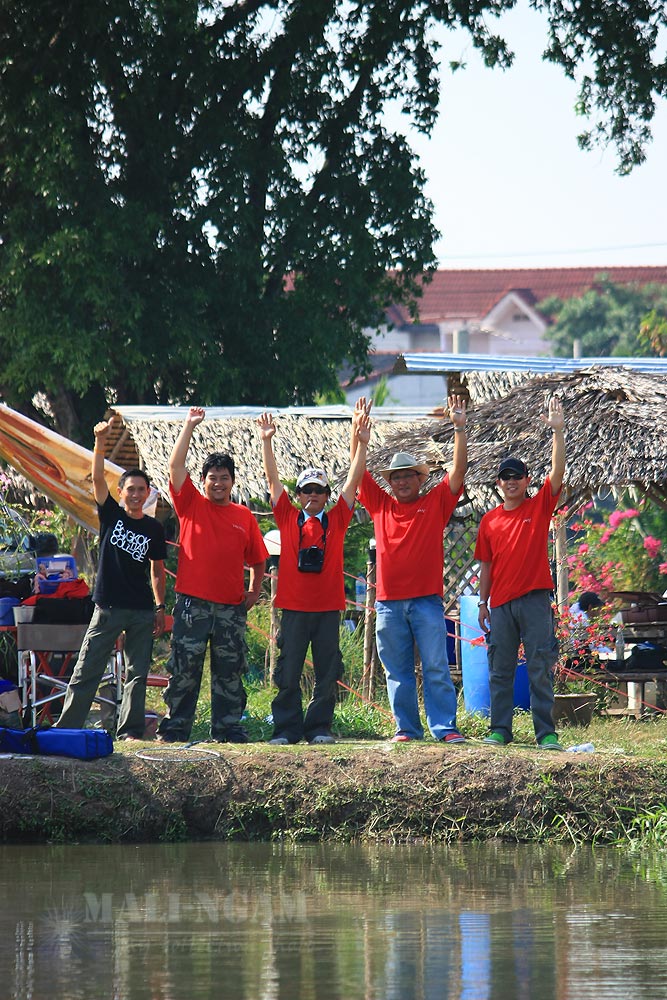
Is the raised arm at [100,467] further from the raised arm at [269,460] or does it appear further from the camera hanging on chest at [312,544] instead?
the camera hanging on chest at [312,544]

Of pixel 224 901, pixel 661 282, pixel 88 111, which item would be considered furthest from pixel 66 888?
pixel 661 282

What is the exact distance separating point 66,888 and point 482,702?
575 centimetres

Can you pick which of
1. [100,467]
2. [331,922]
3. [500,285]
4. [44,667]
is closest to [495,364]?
[44,667]

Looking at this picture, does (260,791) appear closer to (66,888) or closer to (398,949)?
(66,888)

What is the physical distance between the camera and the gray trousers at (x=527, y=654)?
31.1ft

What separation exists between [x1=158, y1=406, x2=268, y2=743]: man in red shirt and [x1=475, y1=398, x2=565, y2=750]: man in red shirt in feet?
5.04

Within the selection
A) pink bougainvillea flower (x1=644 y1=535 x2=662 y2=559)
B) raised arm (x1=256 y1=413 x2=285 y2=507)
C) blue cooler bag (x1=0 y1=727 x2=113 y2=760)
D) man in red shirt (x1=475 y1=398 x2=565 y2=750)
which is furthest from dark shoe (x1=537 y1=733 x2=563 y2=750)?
pink bougainvillea flower (x1=644 y1=535 x2=662 y2=559)

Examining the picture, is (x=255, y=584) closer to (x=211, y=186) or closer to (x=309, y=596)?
(x=309, y=596)

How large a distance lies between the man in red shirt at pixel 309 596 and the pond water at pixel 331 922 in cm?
141

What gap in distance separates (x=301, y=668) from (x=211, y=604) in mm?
679

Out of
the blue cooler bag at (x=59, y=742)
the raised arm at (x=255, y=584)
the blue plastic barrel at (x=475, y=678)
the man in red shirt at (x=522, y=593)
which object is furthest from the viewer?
the blue plastic barrel at (x=475, y=678)

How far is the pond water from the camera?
Result: 538 cm

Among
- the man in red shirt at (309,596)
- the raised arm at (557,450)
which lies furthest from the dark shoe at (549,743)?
the raised arm at (557,450)

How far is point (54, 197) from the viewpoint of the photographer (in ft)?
69.8
